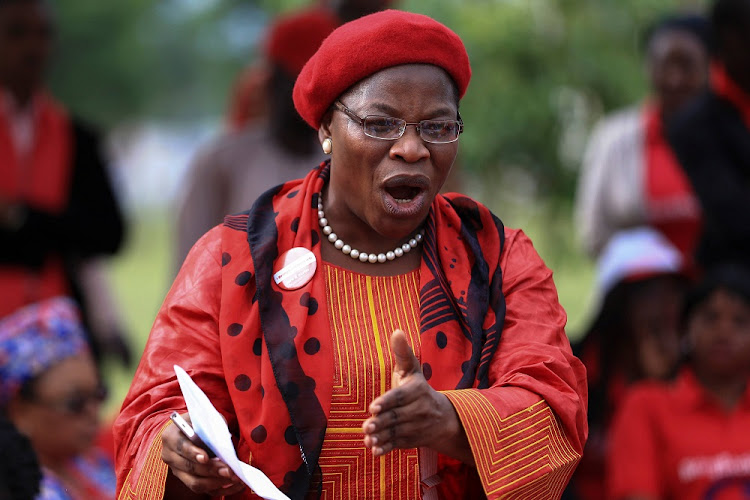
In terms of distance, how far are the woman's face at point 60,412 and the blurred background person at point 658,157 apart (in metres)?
3.12

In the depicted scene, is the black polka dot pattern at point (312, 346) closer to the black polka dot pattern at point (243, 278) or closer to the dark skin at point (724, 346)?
the black polka dot pattern at point (243, 278)

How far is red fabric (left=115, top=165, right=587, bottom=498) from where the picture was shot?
2635mm

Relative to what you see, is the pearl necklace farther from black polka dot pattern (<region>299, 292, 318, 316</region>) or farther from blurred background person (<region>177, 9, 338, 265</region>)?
blurred background person (<region>177, 9, 338, 265</region>)

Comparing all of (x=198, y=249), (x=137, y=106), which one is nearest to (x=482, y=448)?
(x=198, y=249)

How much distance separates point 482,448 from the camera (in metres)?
2.58

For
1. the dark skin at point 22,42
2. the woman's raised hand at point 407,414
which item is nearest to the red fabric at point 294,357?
the woman's raised hand at point 407,414

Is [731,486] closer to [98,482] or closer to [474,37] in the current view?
[98,482]

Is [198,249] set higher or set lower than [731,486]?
higher

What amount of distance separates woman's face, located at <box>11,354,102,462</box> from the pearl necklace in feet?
7.24

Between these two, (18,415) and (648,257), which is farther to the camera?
(648,257)

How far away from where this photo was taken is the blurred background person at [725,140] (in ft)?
17.5

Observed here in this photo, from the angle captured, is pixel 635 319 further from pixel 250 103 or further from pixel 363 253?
pixel 363 253

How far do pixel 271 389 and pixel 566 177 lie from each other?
22.6ft

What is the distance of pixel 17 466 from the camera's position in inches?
120
